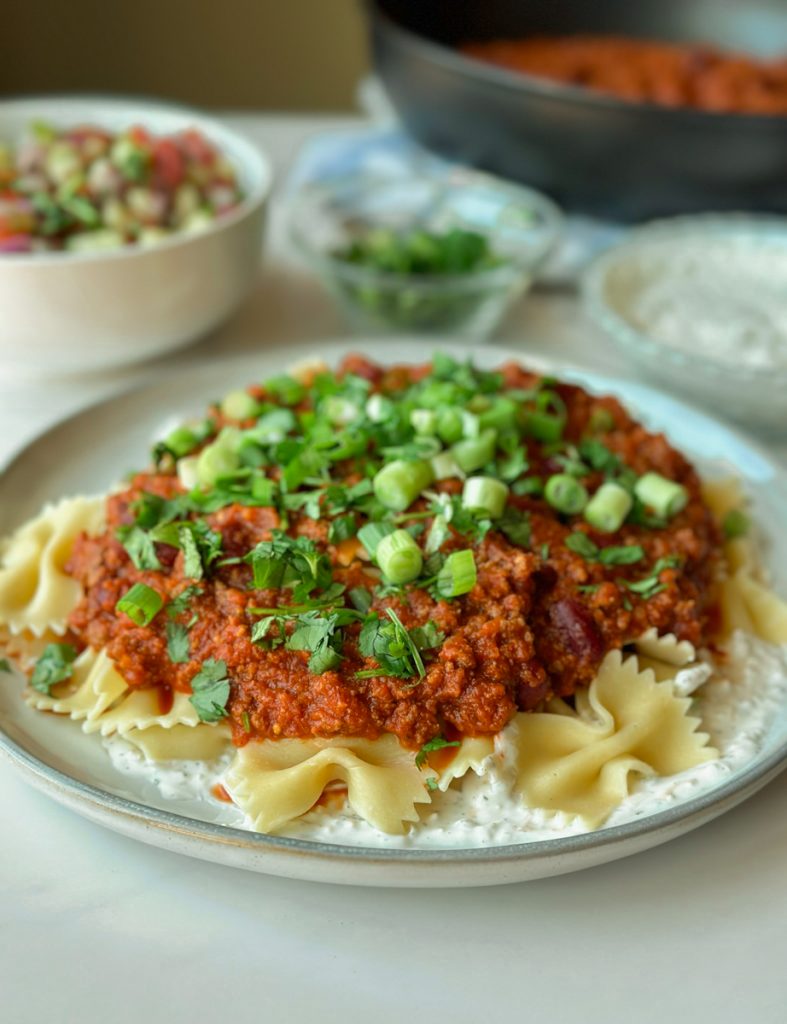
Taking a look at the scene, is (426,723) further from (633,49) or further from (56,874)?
(633,49)

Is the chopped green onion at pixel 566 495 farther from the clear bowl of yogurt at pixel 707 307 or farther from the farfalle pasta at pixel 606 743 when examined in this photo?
the clear bowl of yogurt at pixel 707 307

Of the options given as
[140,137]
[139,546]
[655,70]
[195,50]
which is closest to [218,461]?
[139,546]

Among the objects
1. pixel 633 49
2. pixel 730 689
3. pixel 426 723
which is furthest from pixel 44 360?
pixel 633 49

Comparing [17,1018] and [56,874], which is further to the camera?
[56,874]

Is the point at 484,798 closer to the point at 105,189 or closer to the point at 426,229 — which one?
the point at 105,189

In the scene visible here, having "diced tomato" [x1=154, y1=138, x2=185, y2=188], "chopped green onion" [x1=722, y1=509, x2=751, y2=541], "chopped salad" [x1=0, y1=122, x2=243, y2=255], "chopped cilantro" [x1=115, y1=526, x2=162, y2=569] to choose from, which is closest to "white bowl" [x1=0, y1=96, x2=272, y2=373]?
"chopped salad" [x1=0, y1=122, x2=243, y2=255]

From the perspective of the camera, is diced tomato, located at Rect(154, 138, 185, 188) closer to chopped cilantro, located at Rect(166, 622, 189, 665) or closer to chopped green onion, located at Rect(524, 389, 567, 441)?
chopped green onion, located at Rect(524, 389, 567, 441)
